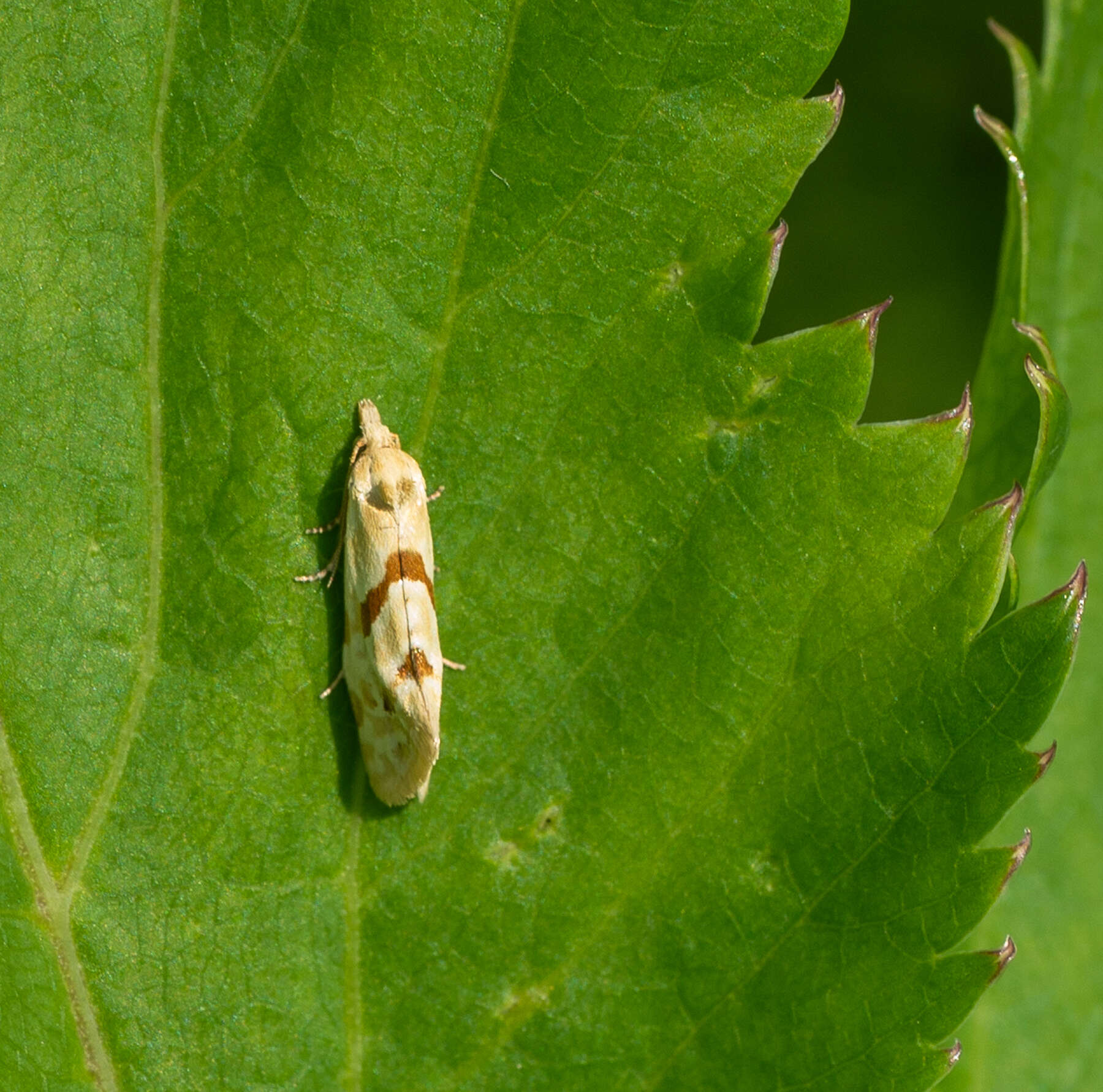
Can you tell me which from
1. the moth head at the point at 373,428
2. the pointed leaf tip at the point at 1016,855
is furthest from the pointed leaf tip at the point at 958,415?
the moth head at the point at 373,428

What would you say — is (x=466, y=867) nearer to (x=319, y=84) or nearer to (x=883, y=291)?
(x=319, y=84)

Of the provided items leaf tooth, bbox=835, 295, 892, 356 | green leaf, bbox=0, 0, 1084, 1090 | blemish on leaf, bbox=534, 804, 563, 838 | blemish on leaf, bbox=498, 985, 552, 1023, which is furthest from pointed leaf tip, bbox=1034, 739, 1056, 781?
blemish on leaf, bbox=498, 985, 552, 1023

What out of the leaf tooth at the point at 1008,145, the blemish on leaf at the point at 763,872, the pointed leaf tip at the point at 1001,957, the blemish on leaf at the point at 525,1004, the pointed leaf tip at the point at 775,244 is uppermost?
the leaf tooth at the point at 1008,145

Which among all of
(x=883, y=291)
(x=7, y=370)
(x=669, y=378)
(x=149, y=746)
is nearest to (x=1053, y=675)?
(x=669, y=378)

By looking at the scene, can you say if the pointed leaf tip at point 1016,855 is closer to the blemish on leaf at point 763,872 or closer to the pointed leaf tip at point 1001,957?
the pointed leaf tip at point 1001,957

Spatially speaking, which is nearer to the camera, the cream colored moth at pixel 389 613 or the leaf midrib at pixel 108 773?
the leaf midrib at pixel 108 773

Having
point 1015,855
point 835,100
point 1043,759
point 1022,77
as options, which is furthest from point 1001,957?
point 1022,77

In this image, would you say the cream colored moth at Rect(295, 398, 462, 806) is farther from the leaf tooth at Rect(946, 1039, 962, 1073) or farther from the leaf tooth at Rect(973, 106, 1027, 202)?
the leaf tooth at Rect(973, 106, 1027, 202)
